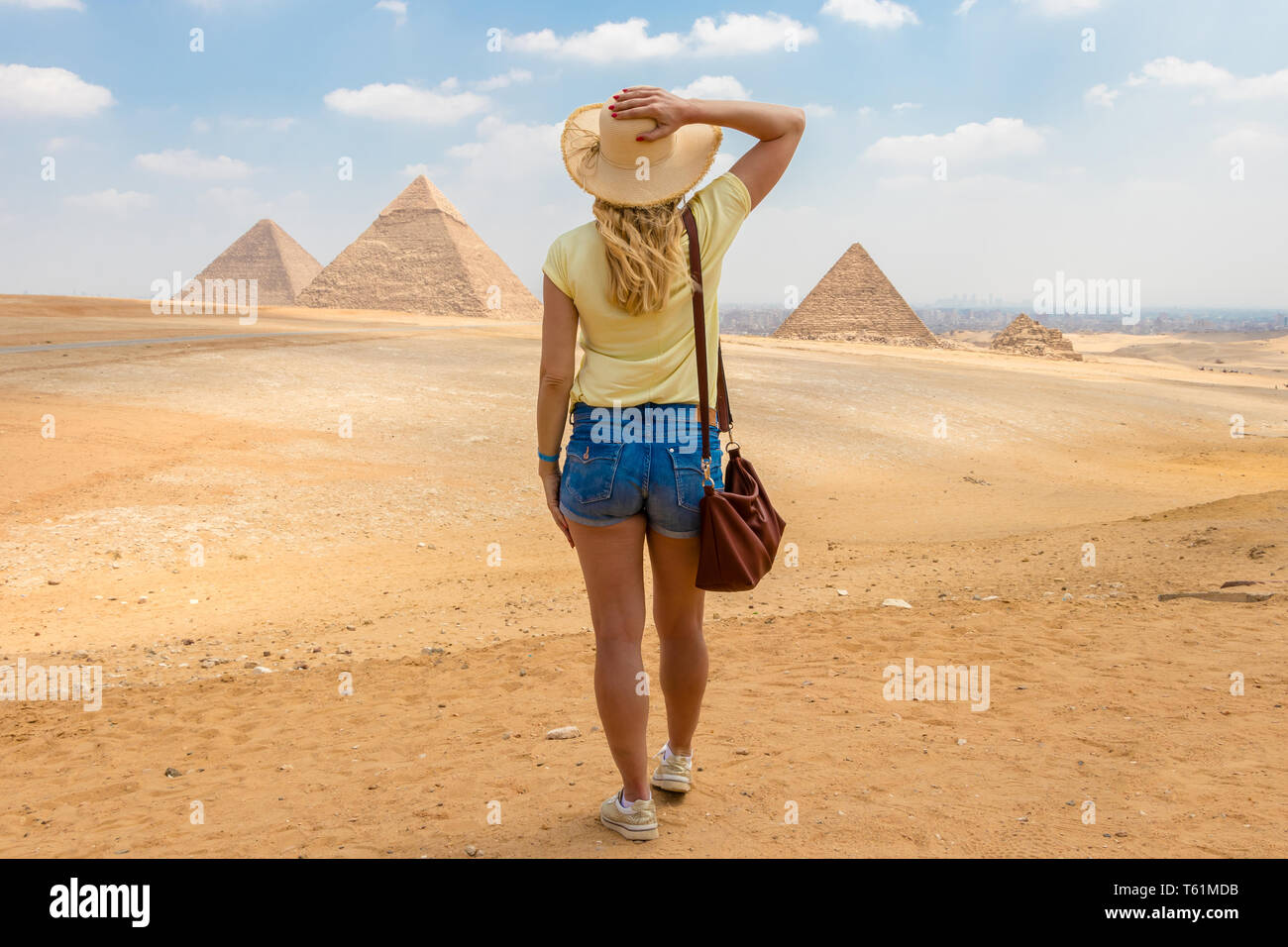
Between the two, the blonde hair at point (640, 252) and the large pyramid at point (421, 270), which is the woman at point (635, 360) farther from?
the large pyramid at point (421, 270)

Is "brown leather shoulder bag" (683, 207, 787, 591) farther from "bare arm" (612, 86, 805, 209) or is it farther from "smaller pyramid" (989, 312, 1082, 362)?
"smaller pyramid" (989, 312, 1082, 362)

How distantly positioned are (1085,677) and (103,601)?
6.43m

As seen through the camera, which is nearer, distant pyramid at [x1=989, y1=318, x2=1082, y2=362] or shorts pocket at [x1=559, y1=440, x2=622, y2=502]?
shorts pocket at [x1=559, y1=440, x2=622, y2=502]

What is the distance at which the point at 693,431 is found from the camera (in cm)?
275

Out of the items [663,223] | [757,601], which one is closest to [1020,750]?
[663,223]

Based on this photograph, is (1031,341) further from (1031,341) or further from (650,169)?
(650,169)

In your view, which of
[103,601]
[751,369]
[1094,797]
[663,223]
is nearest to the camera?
[663,223]

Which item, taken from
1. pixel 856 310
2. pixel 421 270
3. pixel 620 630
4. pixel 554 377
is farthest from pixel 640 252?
pixel 421 270

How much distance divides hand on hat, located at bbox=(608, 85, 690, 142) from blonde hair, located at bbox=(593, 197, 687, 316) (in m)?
0.20

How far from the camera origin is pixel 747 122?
2836 millimetres

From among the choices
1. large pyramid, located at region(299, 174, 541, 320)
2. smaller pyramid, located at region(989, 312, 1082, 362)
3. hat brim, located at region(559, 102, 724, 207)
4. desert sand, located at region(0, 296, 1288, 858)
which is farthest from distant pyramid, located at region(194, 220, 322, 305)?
hat brim, located at region(559, 102, 724, 207)

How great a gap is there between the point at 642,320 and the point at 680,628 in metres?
0.94

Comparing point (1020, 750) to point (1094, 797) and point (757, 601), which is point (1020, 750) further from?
point (757, 601)

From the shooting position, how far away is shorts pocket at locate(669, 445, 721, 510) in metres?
2.69
